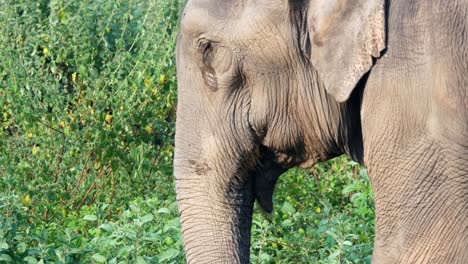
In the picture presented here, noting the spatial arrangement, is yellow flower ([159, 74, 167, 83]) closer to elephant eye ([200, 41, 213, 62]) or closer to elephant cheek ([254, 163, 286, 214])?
elephant cheek ([254, 163, 286, 214])

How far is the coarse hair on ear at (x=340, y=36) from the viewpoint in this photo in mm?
4164

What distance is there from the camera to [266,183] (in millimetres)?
4895

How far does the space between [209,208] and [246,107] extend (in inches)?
13.9

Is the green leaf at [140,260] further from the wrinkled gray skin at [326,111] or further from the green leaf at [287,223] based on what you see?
the green leaf at [287,223]

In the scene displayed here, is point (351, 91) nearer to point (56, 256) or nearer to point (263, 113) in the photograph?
point (263, 113)

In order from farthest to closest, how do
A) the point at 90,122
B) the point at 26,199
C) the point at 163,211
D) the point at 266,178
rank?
the point at 90,122
the point at 26,199
the point at 163,211
the point at 266,178

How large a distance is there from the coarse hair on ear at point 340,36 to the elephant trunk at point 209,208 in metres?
0.52

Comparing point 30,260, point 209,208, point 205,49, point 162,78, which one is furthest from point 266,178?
point 162,78

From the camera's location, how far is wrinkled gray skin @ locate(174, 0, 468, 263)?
13.4ft

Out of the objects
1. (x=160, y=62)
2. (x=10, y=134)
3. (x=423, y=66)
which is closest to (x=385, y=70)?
(x=423, y=66)

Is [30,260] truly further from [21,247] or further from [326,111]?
[326,111]

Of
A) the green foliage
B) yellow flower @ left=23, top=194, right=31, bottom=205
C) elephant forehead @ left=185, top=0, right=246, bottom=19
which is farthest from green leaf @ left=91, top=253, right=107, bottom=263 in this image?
yellow flower @ left=23, top=194, right=31, bottom=205

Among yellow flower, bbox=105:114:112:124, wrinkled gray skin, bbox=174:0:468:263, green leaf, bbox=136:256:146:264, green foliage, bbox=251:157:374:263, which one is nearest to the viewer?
wrinkled gray skin, bbox=174:0:468:263

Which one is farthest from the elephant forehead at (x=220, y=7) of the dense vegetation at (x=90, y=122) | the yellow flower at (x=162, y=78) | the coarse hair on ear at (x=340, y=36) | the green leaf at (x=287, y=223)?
the yellow flower at (x=162, y=78)
